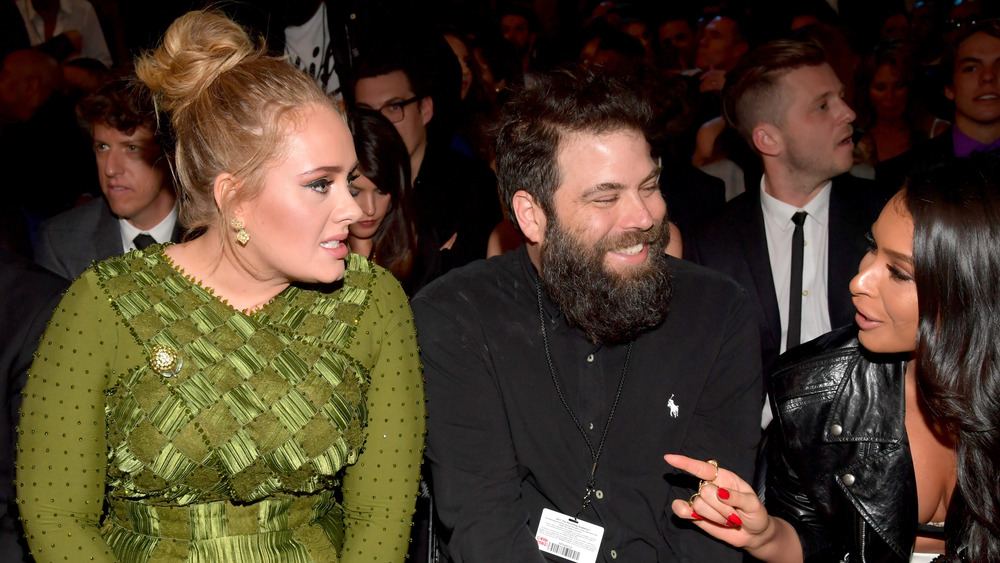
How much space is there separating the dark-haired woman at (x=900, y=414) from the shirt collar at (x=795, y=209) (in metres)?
1.24

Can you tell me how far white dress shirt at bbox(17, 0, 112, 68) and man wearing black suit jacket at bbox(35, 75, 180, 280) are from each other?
325 centimetres

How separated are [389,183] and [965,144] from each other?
9.54 feet

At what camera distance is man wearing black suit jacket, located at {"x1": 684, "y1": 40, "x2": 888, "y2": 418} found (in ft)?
11.3

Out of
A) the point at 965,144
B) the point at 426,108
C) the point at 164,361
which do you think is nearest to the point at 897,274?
the point at 164,361

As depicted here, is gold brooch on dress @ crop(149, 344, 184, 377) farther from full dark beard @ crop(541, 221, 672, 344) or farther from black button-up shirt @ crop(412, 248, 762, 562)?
full dark beard @ crop(541, 221, 672, 344)

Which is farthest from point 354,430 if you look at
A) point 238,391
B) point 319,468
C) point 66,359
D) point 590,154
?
point 590,154

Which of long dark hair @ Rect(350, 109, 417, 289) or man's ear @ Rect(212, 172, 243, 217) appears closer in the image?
man's ear @ Rect(212, 172, 243, 217)

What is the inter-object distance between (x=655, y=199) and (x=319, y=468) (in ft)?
3.62

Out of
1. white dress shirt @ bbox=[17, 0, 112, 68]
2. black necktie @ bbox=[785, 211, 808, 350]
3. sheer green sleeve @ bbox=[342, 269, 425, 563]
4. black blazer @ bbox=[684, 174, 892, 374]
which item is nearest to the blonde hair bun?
sheer green sleeve @ bbox=[342, 269, 425, 563]

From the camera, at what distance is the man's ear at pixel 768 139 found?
3713 millimetres

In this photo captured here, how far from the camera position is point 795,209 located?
362cm

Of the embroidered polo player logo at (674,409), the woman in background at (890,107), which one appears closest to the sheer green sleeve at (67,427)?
the embroidered polo player logo at (674,409)

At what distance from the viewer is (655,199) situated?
232 centimetres

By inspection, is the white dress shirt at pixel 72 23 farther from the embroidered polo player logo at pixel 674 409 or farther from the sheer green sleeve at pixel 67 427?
the embroidered polo player logo at pixel 674 409
